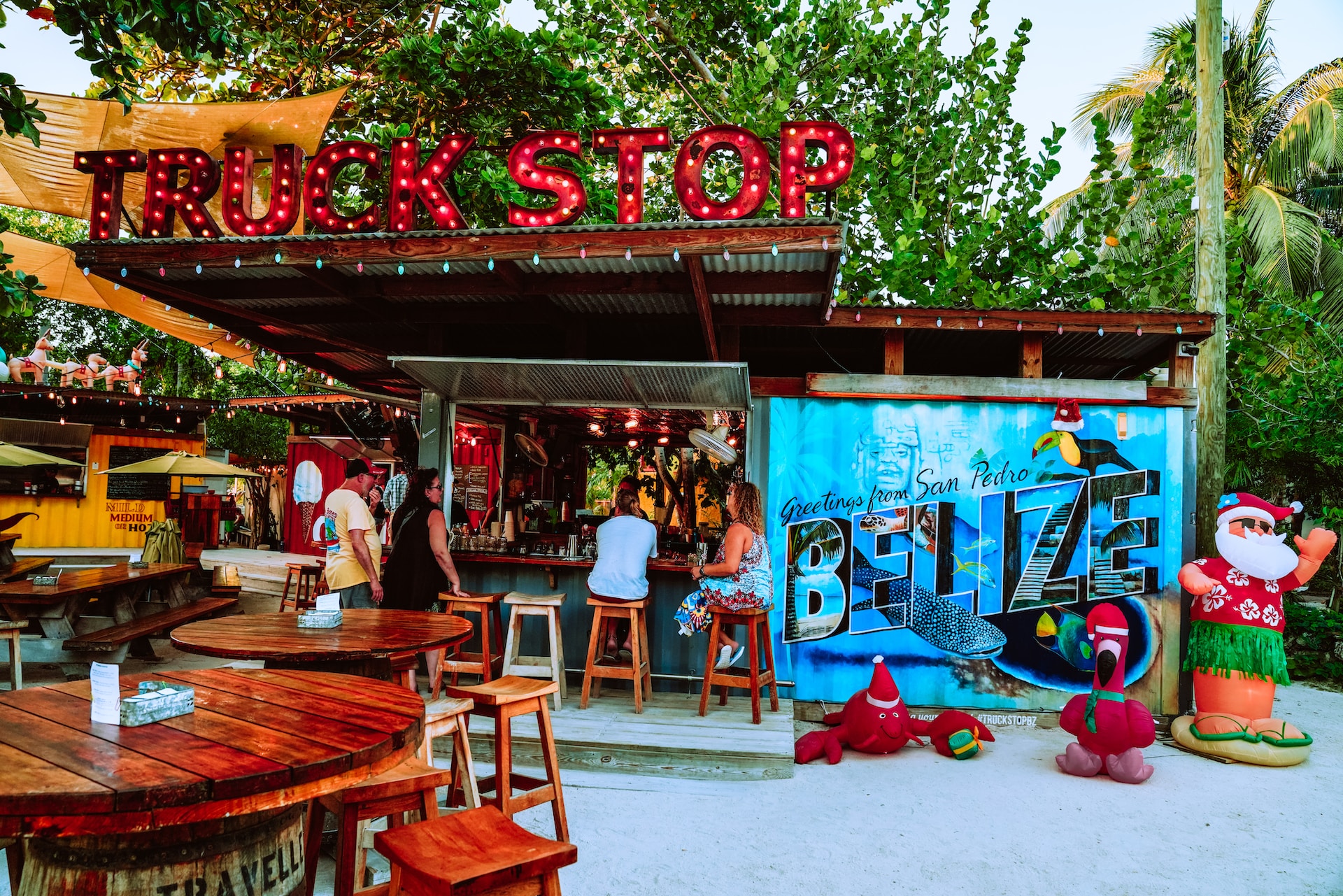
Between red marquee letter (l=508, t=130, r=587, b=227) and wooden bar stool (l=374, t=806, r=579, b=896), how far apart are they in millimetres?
3427

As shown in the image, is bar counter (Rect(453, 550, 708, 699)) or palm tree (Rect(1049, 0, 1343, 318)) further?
palm tree (Rect(1049, 0, 1343, 318))

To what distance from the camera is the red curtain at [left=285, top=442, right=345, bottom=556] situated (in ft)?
58.0

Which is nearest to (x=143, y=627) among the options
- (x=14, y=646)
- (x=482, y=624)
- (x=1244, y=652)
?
(x=14, y=646)

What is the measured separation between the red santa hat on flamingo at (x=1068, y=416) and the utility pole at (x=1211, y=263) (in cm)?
262

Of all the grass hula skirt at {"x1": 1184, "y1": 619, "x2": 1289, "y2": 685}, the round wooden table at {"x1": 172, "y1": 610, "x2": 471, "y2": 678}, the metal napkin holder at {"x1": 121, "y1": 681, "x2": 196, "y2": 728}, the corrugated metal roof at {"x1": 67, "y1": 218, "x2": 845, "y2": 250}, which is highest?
the corrugated metal roof at {"x1": 67, "y1": 218, "x2": 845, "y2": 250}

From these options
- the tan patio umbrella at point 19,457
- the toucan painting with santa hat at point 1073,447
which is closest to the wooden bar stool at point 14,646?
the tan patio umbrella at point 19,457

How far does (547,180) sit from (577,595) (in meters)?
3.38

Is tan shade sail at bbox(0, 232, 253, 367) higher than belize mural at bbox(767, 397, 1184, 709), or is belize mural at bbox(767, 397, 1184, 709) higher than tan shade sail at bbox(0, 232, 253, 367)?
tan shade sail at bbox(0, 232, 253, 367)

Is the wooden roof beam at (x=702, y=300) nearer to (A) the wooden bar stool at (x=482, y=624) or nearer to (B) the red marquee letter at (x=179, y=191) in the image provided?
(A) the wooden bar stool at (x=482, y=624)

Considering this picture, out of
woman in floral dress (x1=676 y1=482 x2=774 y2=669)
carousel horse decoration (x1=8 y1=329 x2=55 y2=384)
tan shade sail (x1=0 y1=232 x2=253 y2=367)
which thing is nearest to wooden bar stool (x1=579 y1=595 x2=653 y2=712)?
woman in floral dress (x1=676 y1=482 x2=774 y2=669)

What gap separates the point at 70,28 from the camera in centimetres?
416

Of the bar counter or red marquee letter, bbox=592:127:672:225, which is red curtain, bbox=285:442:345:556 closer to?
the bar counter

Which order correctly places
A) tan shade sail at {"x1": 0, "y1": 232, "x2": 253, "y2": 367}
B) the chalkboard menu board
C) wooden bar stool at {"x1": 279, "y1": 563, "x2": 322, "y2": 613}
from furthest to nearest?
the chalkboard menu board, wooden bar stool at {"x1": 279, "y1": 563, "x2": 322, "y2": 613}, tan shade sail at {"x1": 0, "y1": 232, "x2": 253, "y2": 367}

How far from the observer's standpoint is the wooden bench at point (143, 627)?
6.71 meters
